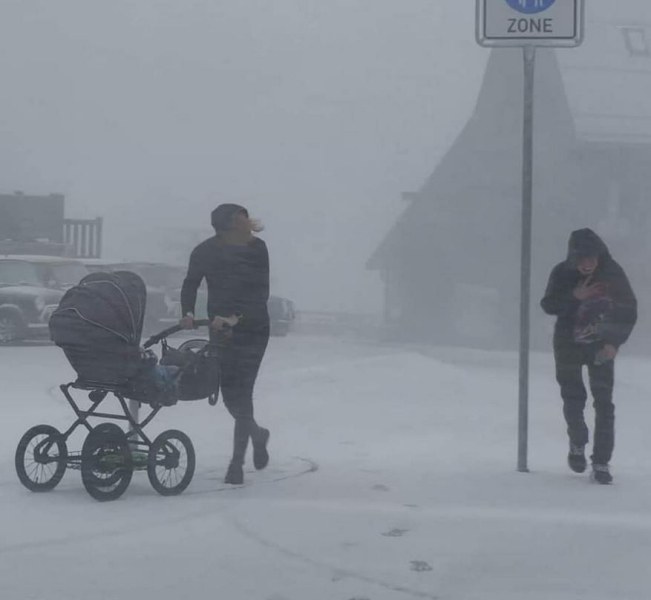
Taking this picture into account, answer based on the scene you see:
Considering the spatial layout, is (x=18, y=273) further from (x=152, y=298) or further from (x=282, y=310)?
(x=282, y=310)

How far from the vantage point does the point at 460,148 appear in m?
15.7

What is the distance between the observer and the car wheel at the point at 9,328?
12.1m

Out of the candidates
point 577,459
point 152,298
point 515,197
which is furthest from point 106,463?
point 515,197

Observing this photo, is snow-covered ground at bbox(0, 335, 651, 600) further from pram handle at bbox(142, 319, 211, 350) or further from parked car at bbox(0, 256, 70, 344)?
parked car at bbox(0, 256, 70, 344)

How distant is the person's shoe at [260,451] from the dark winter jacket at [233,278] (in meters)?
0.60

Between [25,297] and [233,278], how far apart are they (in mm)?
6706

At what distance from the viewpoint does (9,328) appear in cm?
1219

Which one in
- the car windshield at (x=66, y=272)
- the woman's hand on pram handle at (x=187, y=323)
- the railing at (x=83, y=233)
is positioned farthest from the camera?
the car windshield at (x=66, y=272)

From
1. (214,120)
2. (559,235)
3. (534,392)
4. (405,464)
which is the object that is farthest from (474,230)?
(405,464)

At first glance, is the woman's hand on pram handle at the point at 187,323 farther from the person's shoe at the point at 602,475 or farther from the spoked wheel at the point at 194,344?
the person's shoe at the point at 602,475

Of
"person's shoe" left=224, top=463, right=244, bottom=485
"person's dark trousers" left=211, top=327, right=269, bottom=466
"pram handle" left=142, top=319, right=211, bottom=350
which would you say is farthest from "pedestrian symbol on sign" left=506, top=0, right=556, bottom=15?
"person's shoe" left=224, top=463, right=244, bottom=485

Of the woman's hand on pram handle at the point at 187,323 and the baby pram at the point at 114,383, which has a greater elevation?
the woman's hand on pram handle at the point at 187,323

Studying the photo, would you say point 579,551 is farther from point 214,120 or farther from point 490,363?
point 490,363

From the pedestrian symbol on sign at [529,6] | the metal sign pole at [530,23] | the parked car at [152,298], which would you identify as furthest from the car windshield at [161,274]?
the pedestrian symbol on sign at [529,6]
